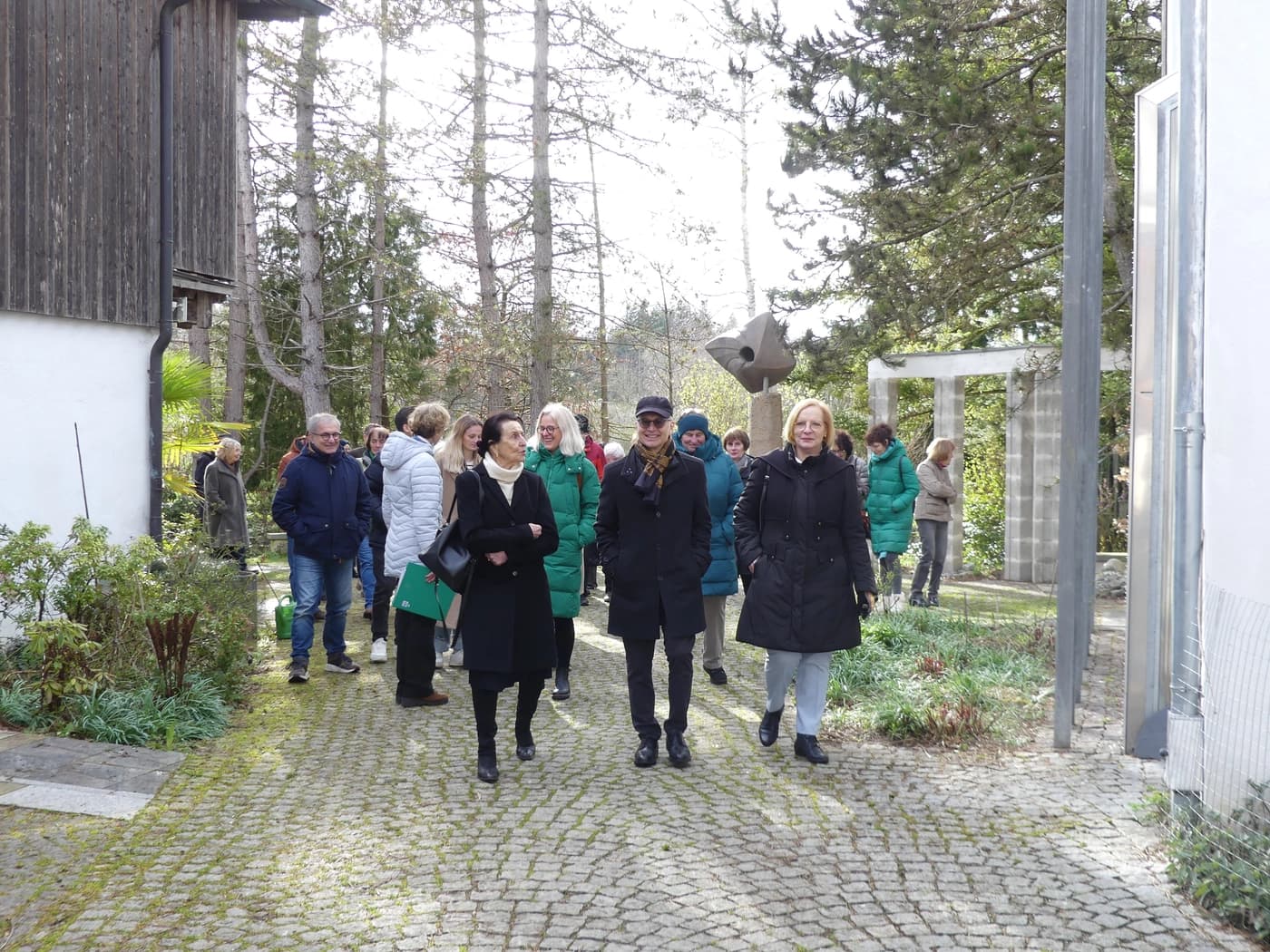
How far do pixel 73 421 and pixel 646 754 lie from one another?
223 inches

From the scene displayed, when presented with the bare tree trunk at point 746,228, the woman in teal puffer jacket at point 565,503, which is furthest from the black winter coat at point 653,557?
the bare tree trunk at point 746,228

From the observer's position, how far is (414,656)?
786cm

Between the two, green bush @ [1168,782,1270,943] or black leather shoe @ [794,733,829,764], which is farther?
black leather shoe @ [794,733,829,764]

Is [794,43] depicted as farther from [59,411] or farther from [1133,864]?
[1133,864]

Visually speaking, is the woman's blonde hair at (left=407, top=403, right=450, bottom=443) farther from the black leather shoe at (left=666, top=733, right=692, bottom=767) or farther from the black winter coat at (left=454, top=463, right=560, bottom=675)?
the black leather shoe at (left=666, top=733, right=692, bottom=767)

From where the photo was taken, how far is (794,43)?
12.7 metres

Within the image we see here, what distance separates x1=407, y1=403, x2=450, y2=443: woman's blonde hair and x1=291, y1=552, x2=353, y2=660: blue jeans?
109cm

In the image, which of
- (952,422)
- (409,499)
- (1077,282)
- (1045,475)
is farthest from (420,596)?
(952,422)

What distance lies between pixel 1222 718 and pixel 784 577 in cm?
219

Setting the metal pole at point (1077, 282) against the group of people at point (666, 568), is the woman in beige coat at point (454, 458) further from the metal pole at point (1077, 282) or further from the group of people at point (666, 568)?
the metal pole at point (1077, 282)

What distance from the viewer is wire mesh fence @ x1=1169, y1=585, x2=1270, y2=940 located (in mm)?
4293

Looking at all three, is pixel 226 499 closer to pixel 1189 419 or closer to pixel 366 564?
pixel 366 564

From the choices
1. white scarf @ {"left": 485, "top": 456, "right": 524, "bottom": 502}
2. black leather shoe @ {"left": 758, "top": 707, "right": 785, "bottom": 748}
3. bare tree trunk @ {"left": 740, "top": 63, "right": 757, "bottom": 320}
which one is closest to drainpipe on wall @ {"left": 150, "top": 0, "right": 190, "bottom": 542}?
white scarf @ {"left": 485, "top": 456, "right": 524, "bottom": 502}

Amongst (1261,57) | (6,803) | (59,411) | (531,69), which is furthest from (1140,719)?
(531,69)
